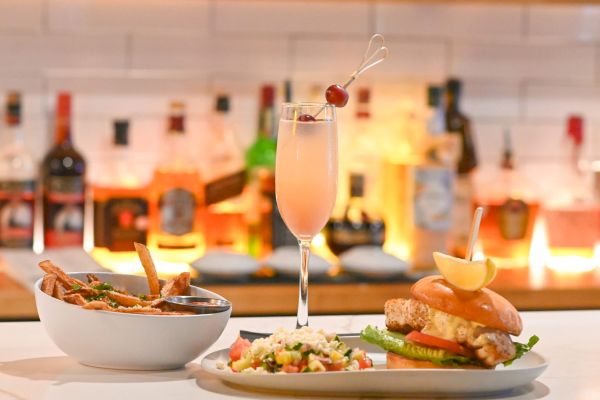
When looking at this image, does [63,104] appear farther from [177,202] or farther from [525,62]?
[525,62]

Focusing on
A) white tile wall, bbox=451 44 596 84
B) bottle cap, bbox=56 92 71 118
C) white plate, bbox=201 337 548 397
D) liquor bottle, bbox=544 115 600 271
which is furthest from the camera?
white tile wall, bbox=451 44 596 84

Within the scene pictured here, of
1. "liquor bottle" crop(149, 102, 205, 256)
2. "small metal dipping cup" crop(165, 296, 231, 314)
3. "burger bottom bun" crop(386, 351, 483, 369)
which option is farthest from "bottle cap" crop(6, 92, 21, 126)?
"burger bottom bun" crop(386, 351, 483, 369)

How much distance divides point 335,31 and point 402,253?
1.75ft

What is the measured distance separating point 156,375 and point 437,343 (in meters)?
0.27

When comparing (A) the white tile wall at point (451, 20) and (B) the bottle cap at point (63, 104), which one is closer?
(B) the bottle cap at point (63, 104)

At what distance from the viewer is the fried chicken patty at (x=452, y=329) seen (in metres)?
1.03

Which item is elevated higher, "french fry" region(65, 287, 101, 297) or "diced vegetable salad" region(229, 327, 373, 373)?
"french fry" region(65, 287, 101, 297)

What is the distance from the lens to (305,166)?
4.05 feet

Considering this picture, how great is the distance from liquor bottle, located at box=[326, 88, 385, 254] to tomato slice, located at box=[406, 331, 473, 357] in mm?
1280

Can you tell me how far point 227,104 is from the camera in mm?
2379

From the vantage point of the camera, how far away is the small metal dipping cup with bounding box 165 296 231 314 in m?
1.09

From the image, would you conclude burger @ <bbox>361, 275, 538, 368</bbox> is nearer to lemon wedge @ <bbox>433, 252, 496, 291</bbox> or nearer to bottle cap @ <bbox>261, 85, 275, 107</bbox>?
lemon wedge @ <bbox>433, 252, 496, 291</bbox>

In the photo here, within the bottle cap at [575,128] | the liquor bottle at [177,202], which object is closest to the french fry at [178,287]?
the liquor bottle at [177,202]

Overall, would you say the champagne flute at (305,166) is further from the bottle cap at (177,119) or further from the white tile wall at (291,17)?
the white tile wall at (291,17)
